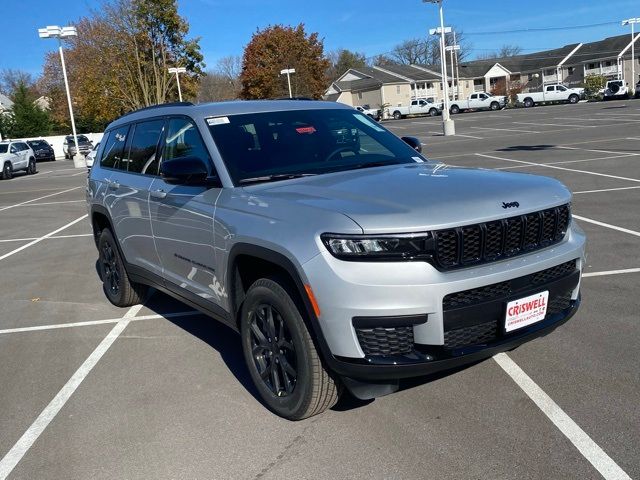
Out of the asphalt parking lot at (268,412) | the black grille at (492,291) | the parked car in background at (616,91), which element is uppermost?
the parked car in background at (616,91)

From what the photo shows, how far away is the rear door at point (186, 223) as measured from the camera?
418cm

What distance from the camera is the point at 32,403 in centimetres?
428

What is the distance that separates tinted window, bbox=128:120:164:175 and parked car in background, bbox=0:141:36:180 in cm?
2767

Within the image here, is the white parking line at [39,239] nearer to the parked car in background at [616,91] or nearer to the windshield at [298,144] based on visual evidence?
the windshield at [298,144]

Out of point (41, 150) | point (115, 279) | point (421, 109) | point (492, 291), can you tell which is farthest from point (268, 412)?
point (421, 109)

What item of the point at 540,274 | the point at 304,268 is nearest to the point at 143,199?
the point at 304,268

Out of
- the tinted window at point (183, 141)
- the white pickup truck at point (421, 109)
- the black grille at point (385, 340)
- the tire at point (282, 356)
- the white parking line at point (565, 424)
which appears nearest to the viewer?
the white parking line at point (565, 424)

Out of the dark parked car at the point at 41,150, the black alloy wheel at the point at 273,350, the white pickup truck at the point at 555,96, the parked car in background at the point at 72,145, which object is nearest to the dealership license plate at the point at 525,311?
the black alloy wheel at the point at 273,350

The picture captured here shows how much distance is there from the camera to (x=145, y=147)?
545cm

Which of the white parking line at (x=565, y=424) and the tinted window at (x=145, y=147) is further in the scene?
the tinted window at (x=145, y=147)

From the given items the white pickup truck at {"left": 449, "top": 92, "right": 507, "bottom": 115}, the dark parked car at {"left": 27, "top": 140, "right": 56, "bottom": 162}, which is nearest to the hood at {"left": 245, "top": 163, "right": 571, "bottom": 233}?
the dark parked car at {"left": 27, "top": 140, "right": 56, "bottom": 162}

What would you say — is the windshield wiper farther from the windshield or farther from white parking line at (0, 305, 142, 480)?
white parking line at (0, 305, 142, 480)

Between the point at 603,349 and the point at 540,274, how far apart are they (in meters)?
1.34

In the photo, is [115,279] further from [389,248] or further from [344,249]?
[389,248]
